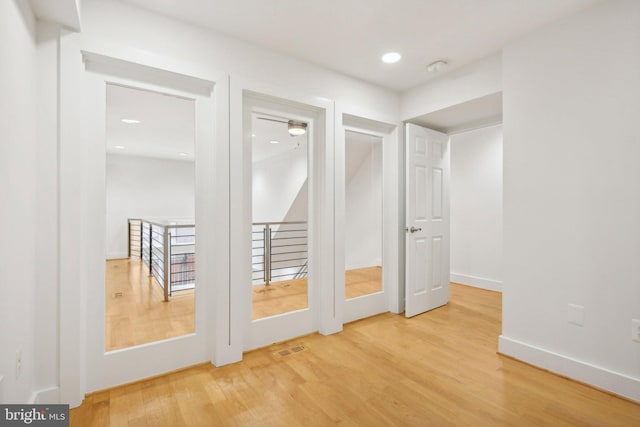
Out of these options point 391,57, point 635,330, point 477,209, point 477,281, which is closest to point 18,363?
point 391,57

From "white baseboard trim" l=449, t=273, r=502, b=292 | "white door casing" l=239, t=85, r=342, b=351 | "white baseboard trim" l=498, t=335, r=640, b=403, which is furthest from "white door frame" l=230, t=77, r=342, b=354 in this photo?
"white baseboard trim" l=449, t=273, r=502, b=292

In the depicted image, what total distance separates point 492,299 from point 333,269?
246 cm

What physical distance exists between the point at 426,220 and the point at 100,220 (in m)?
3.09

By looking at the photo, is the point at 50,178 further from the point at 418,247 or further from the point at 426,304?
the point at 426,304

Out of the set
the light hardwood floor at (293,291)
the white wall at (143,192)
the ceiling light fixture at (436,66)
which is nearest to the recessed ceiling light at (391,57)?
the ceiling light fixture at (436,66)

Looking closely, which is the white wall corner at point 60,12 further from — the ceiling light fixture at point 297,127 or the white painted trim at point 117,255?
the ceiling light fixture at point 297,127

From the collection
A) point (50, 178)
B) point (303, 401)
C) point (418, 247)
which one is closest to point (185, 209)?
point (50, 178)

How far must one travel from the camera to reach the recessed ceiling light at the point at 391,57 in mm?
2591

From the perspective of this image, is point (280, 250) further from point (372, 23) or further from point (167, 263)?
point (372, 23)

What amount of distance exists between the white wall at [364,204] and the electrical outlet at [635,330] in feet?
6.78

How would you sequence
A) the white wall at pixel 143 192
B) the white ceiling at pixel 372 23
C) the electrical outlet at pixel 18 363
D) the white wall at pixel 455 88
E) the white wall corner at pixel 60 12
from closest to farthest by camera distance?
the electrical outlet at pixel 18 363 < the white wall corner at pixel 60 12 < the white ceiling at pixel 372 23 < the white wall at pixel 143 192 < the white wall at pixel 455 88

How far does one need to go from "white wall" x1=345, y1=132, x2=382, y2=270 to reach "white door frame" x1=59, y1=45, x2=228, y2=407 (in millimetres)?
1541
